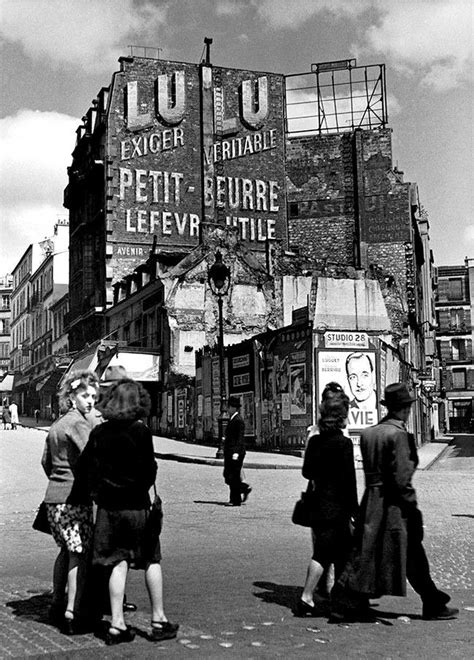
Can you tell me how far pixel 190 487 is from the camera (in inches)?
667

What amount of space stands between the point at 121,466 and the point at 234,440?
27.2 feet

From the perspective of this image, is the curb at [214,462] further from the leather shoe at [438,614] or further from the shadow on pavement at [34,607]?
the leather shoe at [438,614]

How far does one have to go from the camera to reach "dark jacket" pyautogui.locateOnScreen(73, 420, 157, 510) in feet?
17.9

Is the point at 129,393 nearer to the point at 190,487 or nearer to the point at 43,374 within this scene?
the point at 190,487

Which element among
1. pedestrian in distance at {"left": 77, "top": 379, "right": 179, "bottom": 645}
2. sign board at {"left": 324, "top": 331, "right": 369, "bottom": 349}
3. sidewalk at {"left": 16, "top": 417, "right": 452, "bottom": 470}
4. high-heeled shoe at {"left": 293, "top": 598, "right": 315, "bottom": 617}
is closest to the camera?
pedestrian in distance at {"left": 77, "top": 379, "right": 179, "bottom": 645}

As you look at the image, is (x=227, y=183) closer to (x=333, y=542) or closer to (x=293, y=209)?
(x=293, y=209)

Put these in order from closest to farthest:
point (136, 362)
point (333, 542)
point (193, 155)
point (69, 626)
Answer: point (69, 626), point (333, 542), point (136, 362), point (193, 155)

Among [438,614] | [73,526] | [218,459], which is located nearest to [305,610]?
[438,614]

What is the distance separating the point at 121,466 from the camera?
5.47 metres

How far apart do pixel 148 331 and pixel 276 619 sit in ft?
105

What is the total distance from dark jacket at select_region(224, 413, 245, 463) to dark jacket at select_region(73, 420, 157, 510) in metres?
8.00

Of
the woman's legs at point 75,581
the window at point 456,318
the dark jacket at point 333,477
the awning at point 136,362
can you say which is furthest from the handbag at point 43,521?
the window at point 456,318

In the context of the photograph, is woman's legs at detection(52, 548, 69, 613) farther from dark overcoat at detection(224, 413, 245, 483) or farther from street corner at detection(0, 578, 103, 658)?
dark overcoat at detection(224, 413, 245, 483)

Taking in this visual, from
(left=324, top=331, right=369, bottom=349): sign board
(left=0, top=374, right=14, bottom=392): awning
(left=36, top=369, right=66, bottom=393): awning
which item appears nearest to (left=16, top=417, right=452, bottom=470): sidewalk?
(left=324, top=331, right=369, bottom=349): sign board
